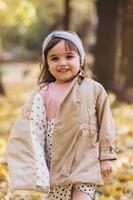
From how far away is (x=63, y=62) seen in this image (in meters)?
4.34

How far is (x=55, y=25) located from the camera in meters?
38.6

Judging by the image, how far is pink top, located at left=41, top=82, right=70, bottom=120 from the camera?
436 cm

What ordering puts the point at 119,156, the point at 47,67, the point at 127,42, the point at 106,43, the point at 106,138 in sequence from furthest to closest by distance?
the point at 127,42, the point at 106,43, the point at 119,156, the point at 47,67, the point at 106,138

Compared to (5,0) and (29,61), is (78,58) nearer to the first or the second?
(5,0)

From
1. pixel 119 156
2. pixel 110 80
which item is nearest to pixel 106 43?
pixel 110 80

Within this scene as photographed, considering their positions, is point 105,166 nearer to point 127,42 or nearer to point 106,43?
point 106,43

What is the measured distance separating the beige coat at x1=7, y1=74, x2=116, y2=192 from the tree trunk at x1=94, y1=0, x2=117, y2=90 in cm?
1145

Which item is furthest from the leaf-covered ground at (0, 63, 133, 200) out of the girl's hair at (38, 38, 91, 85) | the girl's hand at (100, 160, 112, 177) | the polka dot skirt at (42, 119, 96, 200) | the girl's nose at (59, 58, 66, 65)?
the girl's nose at (59, 58, 66, 65)

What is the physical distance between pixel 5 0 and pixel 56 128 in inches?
462

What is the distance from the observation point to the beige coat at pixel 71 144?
13.8 ft

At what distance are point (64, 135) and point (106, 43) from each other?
11631mm

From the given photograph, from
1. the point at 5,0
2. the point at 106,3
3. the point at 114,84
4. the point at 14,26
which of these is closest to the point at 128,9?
the point at 106,3

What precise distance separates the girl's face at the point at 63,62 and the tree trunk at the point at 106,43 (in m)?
11.3

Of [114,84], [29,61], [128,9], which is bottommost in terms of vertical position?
[114,84]
